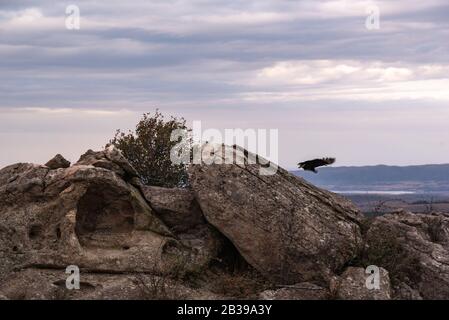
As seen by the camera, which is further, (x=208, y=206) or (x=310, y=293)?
(x=208, y=206)

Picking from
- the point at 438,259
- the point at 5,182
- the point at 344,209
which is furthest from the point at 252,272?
the point at 5,182

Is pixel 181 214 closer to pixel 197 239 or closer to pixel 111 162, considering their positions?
pixel 197 239

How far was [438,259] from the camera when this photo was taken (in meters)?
24.7

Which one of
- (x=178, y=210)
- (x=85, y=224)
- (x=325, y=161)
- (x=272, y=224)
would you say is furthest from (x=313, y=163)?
(x=85, y=224)

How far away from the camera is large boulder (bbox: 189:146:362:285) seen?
76.6 ft

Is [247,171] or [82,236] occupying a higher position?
[247,171]

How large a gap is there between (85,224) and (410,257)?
10145mm

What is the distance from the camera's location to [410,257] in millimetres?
24594

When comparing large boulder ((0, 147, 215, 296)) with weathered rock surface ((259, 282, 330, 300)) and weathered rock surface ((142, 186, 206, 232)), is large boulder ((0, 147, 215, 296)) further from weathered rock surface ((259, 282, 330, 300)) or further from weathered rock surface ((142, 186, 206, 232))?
weathered rock surface ((259, 282, 330, 300))

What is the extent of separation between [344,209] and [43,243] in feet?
31.1
